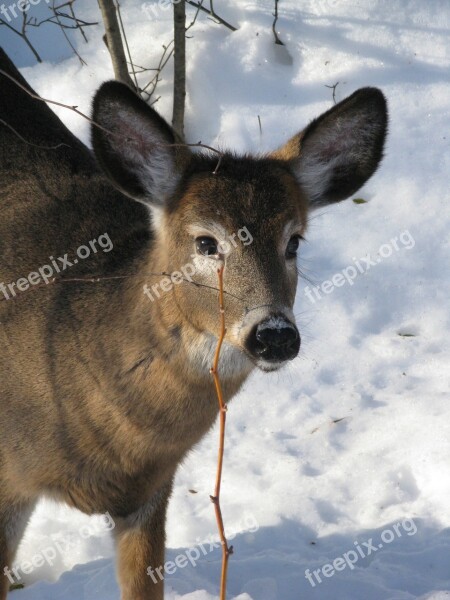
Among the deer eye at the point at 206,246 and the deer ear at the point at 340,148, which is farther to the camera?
the deer ear at the point at 340,148

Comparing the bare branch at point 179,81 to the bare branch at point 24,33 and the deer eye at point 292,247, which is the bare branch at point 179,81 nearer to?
the bare branch at point 24,33

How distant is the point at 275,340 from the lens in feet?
9.29

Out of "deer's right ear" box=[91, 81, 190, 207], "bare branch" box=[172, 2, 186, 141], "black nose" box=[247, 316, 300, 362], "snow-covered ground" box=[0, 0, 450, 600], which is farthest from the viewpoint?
"bare branch" box=[172, 2, 186, 141]

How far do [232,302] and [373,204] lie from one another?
3404 mm

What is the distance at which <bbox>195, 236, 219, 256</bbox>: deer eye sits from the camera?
122 inches

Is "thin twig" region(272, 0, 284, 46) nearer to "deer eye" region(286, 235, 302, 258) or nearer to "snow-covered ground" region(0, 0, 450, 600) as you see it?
"snow-covered ground" region(0, 0, 450, 600)

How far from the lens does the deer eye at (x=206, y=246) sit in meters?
3.10

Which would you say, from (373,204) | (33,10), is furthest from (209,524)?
(33,10)

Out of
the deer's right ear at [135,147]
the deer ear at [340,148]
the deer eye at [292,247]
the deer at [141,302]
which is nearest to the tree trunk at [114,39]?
the deer at [141,302]

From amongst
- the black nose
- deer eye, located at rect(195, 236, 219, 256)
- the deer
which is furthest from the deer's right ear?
the black nose

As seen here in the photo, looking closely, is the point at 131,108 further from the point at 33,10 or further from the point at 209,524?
the point at 33,10

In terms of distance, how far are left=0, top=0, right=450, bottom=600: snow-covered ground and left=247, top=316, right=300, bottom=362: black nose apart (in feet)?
1.57

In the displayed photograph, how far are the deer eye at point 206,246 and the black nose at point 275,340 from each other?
35 cm

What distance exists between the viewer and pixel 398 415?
16.6ft
